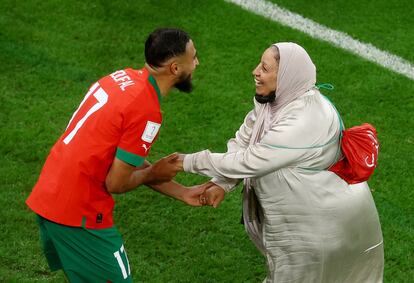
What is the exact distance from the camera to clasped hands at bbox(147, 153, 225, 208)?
459cm

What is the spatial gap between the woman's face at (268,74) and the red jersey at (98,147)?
55cm

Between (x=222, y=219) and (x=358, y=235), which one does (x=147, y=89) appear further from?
(x=222, y=219)

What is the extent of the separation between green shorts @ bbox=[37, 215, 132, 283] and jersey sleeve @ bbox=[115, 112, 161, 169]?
46cm

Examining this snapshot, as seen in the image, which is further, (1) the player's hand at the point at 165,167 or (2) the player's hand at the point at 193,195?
(2) the player's hand at the point at 193,195

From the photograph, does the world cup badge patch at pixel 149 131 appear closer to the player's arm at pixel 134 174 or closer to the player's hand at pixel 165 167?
the player's arm at pixel 134 174

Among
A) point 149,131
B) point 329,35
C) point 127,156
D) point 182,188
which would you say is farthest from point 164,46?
point 329,35

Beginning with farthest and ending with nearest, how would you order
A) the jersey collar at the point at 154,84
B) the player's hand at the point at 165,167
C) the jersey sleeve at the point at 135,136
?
the player's hand at the point at 165,167, the jersey collar at the point at 154,84, the jersey sleeve at the point at 135,136

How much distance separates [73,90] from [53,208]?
3183 mm

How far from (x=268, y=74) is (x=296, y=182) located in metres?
0.55

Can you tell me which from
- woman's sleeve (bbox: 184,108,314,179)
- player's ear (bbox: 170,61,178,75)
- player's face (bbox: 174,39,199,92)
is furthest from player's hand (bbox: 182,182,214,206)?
player's ear (bbox: 170,61,178,75)

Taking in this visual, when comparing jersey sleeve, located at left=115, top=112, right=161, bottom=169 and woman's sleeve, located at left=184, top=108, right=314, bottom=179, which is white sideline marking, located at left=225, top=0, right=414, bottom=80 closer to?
woman's sleeve, located at left=184, top=108, right=314, bottom=179

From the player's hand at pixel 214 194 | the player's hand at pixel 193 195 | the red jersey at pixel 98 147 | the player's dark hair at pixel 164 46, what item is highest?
the player's dark hair at pixel 164 46

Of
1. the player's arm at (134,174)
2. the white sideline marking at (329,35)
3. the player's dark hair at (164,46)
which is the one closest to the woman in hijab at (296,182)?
the player's arm at (134,174)

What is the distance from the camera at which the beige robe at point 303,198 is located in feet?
13.7
